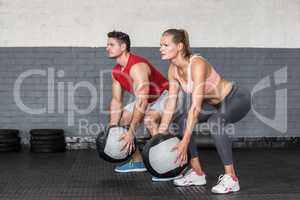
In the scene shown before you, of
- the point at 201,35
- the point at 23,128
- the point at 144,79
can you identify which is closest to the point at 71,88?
the point at 23,128

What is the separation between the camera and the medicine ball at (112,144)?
2.96 meters

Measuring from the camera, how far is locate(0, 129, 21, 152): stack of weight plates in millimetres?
4367

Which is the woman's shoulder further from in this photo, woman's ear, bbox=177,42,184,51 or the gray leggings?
the gray leggings

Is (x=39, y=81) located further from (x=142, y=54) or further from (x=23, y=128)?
(x=142, y=54)

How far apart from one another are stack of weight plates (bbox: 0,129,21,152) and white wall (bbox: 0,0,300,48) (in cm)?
85

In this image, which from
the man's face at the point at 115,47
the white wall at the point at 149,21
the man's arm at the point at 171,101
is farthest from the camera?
the white wall at the point at 149,21

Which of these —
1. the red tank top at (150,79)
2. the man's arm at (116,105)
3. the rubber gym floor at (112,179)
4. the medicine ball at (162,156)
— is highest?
the red tank top at (150,79)

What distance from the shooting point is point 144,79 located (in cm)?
302

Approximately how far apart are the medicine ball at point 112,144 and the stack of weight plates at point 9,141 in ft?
5.35

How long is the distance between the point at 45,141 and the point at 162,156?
2042 mm

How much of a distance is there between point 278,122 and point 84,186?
258 centimetres

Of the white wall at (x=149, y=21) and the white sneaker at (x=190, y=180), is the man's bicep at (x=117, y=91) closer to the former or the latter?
the white sneaker at (x=190, y=180)

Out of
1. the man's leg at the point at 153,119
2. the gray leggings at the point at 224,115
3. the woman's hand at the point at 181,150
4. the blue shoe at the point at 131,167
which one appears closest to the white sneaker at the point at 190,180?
the gray leggings at the point at 224,115
